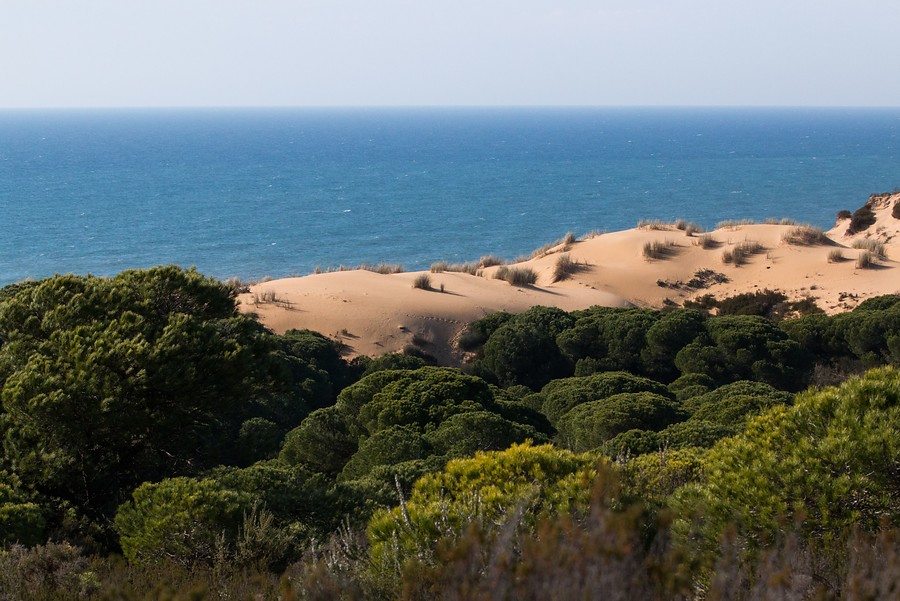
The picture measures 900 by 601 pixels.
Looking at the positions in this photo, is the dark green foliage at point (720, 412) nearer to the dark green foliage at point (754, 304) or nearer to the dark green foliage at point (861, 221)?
the dark green foliage at point (754, 304)

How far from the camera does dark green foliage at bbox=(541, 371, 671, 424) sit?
671 inches

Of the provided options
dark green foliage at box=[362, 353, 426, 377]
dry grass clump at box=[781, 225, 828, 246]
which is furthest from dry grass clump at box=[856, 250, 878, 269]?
dark green foliage at box=[362, 353, 426, 377]

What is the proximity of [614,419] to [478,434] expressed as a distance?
2961 mm

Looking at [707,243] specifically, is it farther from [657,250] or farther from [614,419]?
[614,419]

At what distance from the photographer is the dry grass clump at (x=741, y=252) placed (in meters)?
35.6

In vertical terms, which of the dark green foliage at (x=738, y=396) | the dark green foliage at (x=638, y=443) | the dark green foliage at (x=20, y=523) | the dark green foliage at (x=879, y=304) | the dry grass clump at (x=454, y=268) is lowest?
the dry grass clump at (x=454, y=268)

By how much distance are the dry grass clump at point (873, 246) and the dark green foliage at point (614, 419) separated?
24.0 meters

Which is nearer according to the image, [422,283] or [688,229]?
[422,283]

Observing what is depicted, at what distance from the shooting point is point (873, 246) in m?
37.4

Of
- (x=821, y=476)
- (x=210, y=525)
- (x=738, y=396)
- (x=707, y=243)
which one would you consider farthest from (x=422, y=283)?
(x=821, y=476)

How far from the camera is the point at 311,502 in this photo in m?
8.77

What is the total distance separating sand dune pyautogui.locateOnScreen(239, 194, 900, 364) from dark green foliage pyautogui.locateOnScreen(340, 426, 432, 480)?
1310 cm

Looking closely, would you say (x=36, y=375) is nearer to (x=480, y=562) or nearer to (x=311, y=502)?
(x=311, y=502)

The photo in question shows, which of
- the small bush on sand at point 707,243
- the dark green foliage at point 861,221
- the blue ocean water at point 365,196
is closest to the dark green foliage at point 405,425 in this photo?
the blue ocean water at point 365,196
